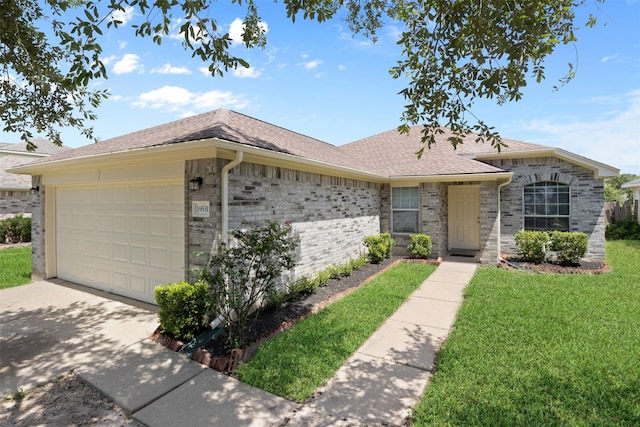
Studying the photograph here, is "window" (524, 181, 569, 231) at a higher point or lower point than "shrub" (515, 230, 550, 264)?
higher

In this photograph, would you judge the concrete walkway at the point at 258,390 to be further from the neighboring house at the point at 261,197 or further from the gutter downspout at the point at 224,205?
the gutter downspout at the point at 224,205

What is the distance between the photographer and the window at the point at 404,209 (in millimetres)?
11133

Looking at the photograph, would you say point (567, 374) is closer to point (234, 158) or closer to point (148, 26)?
point (234, 158)

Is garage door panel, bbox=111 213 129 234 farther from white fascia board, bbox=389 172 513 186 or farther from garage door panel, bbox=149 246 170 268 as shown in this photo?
white fascia board, bbox=389 172 513 186

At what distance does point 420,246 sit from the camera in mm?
10477

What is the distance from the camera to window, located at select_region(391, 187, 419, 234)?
438 inches

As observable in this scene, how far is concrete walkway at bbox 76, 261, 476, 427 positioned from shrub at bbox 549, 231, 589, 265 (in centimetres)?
723

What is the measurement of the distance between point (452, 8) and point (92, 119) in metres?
7.17

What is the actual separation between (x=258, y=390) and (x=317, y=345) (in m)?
1.17

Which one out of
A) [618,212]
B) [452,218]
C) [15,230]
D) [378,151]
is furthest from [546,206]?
[15,230]

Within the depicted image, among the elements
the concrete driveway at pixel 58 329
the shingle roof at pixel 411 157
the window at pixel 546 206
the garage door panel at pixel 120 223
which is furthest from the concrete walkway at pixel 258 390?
the window at pixel 546 206

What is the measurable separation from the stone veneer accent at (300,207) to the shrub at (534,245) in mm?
4756

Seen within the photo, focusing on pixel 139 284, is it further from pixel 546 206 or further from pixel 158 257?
pixel 546 206

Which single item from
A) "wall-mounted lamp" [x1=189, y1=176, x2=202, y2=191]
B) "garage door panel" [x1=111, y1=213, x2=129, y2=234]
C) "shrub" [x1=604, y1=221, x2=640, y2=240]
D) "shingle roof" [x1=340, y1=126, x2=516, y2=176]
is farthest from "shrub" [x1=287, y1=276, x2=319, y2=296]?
"shrub" [x1=604, y1=221, x2=640, y2=240]
